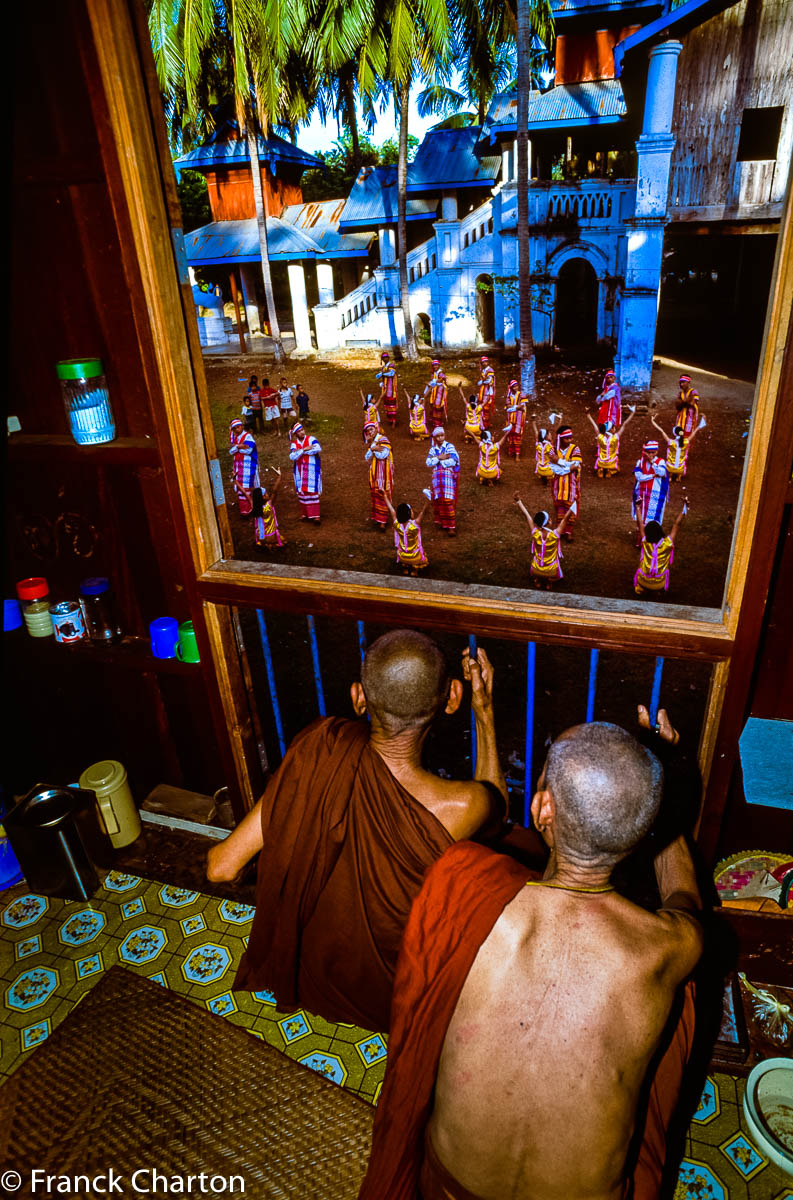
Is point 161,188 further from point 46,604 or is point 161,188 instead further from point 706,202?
point 706,202

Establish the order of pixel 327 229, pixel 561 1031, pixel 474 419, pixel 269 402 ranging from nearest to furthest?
pixel 561 1031 → pixel 474 419 → pixel 269 402 → pixel 327 229

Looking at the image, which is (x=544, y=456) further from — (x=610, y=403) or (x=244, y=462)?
(x=244, y=462)

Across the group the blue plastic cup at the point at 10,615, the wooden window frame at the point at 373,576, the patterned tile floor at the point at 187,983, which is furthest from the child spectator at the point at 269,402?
the patterned tile floor at the point at 187,983

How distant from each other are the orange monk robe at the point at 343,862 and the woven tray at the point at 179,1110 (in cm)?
37

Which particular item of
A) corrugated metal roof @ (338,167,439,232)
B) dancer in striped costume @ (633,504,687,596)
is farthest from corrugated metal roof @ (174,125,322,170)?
dancer in striped costume @ (633,504,687,596)

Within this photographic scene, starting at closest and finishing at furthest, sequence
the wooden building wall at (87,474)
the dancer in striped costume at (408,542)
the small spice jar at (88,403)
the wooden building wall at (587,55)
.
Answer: the wooden building wall at (87,474), the small spice jar at (88,403), the dancer in striped costume at (408,542), the wooden building wall at (587,55)

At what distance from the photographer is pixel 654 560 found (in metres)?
7.80

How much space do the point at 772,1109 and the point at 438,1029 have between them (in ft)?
4.94

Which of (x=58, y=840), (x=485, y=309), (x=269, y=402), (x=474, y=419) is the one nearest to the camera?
(x=58, y=840)

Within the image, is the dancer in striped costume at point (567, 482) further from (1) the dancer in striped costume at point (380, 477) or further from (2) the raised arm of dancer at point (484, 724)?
(2) the raised arm of dancer at point (484, 724)

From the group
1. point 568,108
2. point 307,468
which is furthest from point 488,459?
point 568,108

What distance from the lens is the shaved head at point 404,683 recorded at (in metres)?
2.22

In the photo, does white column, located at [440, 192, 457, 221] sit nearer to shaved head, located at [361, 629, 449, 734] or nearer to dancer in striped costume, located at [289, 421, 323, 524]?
dancer in striped costume, located at [289, 421, 323, 524]

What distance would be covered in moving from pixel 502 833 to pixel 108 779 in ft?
6.95
